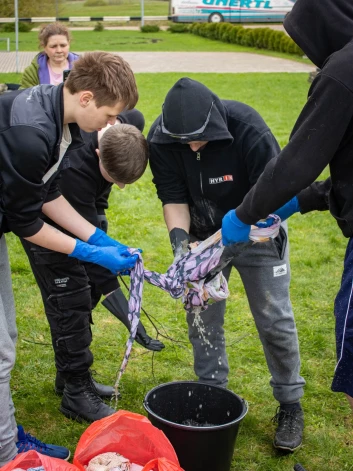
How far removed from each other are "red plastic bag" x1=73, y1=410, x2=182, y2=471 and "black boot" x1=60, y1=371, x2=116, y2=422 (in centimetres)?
77

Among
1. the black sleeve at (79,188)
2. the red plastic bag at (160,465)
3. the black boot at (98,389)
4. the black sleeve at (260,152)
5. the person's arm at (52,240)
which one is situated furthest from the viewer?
the black boot at (98,389)

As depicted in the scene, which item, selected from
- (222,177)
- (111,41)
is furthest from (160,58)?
(222,177)

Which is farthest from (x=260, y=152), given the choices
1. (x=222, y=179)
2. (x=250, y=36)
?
(x=250, y=36)

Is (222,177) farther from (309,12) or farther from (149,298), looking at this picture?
(149,298)

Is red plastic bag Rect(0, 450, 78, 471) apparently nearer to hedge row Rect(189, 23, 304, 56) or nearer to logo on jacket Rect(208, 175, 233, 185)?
logo on jacket Rect(208, 175, 233, 185)

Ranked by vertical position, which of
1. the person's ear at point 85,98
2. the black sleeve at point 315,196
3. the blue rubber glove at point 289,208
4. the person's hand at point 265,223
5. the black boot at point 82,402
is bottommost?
the black boot at point 82,402

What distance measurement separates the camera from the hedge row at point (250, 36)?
26.4 metres

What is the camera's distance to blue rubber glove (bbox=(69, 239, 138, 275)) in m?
3.02

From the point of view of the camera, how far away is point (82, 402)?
356cm

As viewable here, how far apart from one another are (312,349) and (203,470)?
5.34ft

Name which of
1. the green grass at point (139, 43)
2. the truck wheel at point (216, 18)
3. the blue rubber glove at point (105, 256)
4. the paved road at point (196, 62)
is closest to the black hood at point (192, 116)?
the blue rubber glove at point (105, 256)

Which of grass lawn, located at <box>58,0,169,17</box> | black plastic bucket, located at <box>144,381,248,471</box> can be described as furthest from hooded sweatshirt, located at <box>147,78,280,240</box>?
grass lawn, located at <box>58,0,169,17</box>

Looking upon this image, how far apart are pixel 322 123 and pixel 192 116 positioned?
811 millimetres

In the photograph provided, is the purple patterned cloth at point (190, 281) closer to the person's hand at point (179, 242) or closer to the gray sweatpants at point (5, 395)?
the person's hand at point (179, 242)
